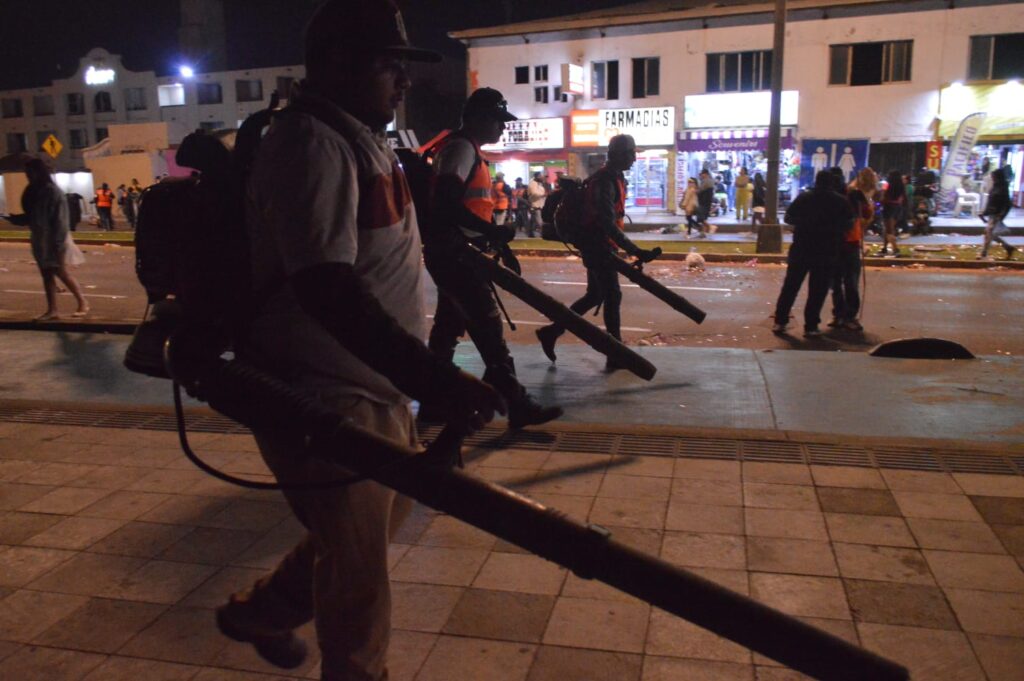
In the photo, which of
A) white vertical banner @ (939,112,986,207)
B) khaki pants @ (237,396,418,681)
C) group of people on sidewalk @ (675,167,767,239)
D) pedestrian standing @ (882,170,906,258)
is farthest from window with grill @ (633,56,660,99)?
khaki pants @ (237,396,418,681)

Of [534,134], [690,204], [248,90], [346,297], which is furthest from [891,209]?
[248,90]

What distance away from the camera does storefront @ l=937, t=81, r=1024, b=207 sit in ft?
89.2

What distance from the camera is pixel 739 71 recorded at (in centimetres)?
2994

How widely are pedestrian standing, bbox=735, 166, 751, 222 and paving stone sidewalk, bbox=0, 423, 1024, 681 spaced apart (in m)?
23.6

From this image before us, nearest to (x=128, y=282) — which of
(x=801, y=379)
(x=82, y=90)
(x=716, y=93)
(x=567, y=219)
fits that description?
(x=567, y=219)

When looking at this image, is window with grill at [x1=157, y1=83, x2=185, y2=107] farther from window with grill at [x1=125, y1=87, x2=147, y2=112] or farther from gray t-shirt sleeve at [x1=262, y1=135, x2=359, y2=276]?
gray t-shirt sleeve at [x1=262, y1=135, x2=359, y2=276]

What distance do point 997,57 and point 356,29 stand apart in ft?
101

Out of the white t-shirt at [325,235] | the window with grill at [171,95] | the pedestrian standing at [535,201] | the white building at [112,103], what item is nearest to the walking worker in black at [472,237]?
the white t-shirt at [325,235]

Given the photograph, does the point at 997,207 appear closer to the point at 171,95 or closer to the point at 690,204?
the point at 690,204

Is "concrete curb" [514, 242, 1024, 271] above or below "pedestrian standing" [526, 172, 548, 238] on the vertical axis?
below

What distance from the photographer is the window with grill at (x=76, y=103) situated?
58062 millimetres

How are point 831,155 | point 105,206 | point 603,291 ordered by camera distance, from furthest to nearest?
point 105,206 → point 831,155 → point 603,291

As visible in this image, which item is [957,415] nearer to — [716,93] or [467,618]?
[467,618]

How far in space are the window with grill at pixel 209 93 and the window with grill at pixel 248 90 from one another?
4.08 ft
